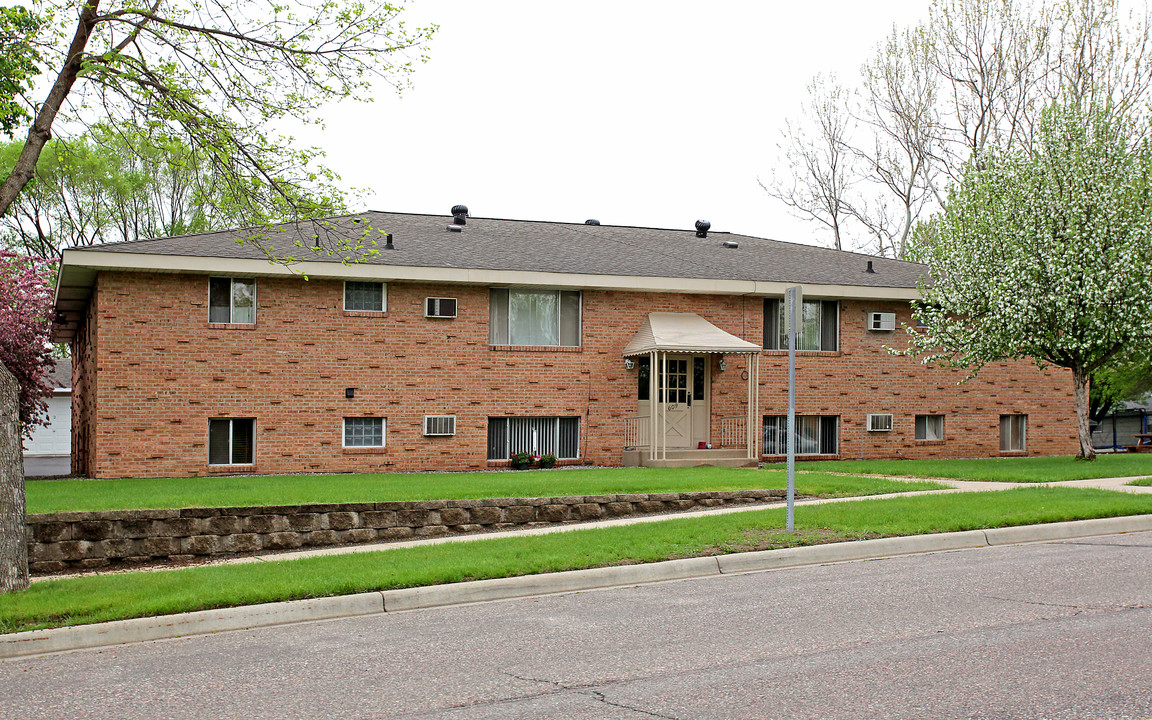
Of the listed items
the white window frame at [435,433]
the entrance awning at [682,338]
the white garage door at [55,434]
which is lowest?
the white garage door at [55,434]

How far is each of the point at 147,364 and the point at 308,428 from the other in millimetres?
3225

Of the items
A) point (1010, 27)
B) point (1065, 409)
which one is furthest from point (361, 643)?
point (1010, 27)

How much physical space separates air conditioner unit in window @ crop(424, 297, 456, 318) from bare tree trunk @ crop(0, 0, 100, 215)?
1040 centimetres

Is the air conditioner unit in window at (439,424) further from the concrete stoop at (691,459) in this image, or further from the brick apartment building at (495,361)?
the concrete stoop at (691,459)

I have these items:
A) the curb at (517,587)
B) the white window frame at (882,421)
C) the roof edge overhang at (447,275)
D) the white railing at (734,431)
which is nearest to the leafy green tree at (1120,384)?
the white window frame at (882,421)

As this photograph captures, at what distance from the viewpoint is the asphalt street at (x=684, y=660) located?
5.33 m

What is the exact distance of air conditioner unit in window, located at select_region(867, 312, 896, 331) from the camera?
2362 centimetres

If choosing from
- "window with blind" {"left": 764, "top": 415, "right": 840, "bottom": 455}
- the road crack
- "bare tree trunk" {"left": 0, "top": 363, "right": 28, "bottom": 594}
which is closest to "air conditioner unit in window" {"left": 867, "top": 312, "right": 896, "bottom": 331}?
"window with blind" {"left": 764, "top": 415, "right": 840, "bottom": 455}

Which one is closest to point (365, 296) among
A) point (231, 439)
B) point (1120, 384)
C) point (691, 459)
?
point (231, 439)

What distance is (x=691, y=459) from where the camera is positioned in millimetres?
21234

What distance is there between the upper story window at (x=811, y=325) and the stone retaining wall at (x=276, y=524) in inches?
370

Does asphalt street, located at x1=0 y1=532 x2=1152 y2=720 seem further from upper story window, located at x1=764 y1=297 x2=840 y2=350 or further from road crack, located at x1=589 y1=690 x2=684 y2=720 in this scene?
upper story window, located at x1=764 y1=297 x2=840 y2=350

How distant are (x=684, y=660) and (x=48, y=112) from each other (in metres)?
8.31

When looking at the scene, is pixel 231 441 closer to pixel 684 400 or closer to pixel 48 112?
pixel 684 400
